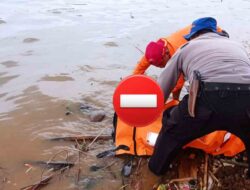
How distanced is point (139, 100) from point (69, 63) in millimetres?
3373

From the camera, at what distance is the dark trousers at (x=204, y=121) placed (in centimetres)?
271

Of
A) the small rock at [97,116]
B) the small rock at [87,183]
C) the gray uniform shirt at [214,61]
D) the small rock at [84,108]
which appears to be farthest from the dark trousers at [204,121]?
the small rock at [84,108]

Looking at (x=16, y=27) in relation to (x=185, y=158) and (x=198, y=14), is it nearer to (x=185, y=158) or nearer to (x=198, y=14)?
(x=198, y=14)

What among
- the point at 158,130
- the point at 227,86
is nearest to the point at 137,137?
the point at 158,130

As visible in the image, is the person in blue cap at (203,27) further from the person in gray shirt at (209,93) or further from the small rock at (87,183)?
the small rock at (87,183)

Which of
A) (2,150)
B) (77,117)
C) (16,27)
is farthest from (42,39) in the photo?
(2,150)

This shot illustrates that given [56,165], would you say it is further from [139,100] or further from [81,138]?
[139,100]

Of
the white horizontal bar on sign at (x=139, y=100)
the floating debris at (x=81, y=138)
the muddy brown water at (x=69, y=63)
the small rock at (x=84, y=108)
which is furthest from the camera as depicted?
the small rock at (x=84, y=108)

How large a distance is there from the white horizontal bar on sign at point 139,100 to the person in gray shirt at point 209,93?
20 cm

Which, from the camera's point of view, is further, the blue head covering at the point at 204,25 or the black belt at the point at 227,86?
the blue head covering at the point at 204,25

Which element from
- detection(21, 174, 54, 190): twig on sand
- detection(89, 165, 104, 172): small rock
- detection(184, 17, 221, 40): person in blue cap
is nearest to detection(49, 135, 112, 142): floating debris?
detection(89, 165, 104, 172): small rock

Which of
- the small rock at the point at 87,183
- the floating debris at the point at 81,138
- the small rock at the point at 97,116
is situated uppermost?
the small rock at the point at 87,183

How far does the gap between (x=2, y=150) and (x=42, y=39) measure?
374cm

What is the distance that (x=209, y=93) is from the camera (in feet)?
8.91
